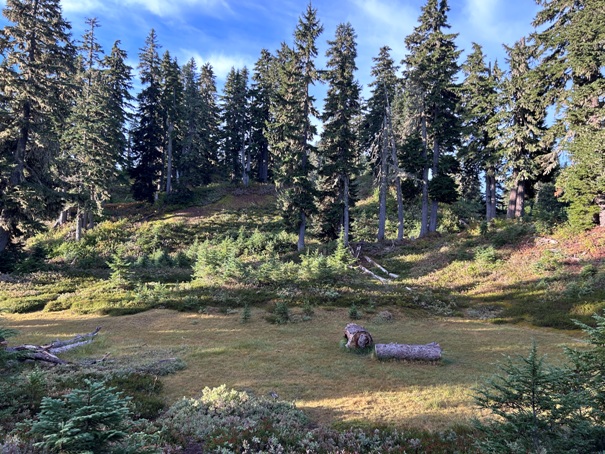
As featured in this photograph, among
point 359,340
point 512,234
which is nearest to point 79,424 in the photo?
point 359,340

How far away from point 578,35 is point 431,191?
1569 centimetres

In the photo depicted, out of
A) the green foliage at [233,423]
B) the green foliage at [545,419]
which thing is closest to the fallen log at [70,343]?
the green foliage at [233,423]

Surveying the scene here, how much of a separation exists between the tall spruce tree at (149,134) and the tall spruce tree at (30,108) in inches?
859

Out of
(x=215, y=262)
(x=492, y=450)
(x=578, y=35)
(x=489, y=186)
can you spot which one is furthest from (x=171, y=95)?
(x=492, y=450)

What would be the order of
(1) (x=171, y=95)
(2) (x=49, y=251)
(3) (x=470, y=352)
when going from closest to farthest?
(3) (x=470, y=352), (2) (x=49, y=251), (1) (x=171, y=95)

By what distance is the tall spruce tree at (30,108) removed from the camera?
24.3 meters

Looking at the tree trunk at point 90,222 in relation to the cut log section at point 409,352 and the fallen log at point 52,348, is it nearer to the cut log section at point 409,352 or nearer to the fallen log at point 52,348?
the fallen log at point 52,348

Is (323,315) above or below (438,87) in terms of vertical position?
below

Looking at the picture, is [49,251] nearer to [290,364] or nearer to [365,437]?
[290,364]

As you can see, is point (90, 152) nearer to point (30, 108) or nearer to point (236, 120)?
point (30, 108)

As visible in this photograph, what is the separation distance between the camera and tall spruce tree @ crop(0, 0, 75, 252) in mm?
24344

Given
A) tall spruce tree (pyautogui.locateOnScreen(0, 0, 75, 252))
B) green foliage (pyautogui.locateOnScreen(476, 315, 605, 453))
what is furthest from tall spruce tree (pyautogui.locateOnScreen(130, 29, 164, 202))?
green foliage (pyautogui.locateOnScreen(476, 315, 605, 453))

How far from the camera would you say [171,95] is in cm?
4972

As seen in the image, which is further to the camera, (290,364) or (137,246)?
(137,246)
